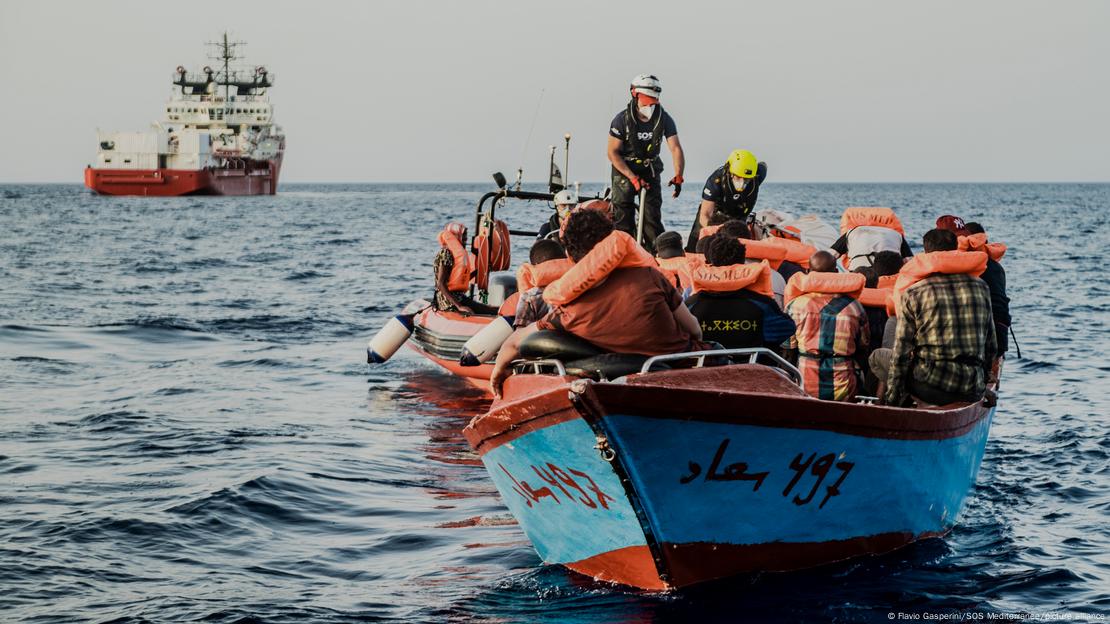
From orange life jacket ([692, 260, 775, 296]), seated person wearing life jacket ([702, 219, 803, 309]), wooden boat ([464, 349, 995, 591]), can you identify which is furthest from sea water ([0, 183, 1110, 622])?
seated person wearing life jacket ([702, 219, 803, 309])

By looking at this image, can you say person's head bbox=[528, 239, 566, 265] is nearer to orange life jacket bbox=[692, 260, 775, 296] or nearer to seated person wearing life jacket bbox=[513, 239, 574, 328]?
seated person wearing life jacket bbox=[513, 239, 574, 328]

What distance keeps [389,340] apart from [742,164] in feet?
23.3

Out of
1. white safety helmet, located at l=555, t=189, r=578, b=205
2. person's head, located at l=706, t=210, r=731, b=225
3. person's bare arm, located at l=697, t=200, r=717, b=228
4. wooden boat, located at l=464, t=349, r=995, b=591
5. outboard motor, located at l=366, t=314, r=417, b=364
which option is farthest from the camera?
outboard motor, located at l=366, t=314, r=417, b=364

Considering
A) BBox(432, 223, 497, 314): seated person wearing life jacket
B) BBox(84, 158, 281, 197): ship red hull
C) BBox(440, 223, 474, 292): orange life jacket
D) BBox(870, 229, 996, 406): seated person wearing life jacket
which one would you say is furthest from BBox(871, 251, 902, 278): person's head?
BBox(84, 158, 281, 197): ship red hull

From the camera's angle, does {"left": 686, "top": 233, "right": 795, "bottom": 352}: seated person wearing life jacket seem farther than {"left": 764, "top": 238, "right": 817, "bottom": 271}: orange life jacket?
No

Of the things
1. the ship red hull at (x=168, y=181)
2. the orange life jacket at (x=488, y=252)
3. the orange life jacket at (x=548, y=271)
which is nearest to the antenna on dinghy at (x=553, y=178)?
the orange life jacket at (x=488, y=252)

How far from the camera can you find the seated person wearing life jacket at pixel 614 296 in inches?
279

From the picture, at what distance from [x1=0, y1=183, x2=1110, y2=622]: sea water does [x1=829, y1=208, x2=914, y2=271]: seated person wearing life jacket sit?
2.30m

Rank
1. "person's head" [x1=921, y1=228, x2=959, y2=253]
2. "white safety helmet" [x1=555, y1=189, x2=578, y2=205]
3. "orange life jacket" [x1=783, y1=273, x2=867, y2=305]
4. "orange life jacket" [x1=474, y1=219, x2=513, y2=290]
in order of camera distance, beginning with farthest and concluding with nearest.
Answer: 1. "orange life jacket" [x1=474, y1=219, x2=513, y2=290]
2. "white safety helmet" [x1=555, y1=189, x2=578, y2=205]
3. "orange life jacket" [x1=783, y1=273, x2=867, y2=305]
4. "person's head" [x1=921, y1=228, x2=959, y2=253]

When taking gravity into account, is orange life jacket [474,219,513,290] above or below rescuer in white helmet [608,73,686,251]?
below

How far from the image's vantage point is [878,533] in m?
8.50

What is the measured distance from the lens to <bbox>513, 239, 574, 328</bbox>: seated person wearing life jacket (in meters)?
10.0

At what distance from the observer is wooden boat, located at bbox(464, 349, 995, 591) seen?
267 inches

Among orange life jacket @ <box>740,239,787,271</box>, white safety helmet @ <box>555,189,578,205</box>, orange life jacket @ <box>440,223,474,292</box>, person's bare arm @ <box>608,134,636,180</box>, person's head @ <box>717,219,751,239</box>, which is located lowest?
orange life jacket @ <box>440,223,474,292</box>
